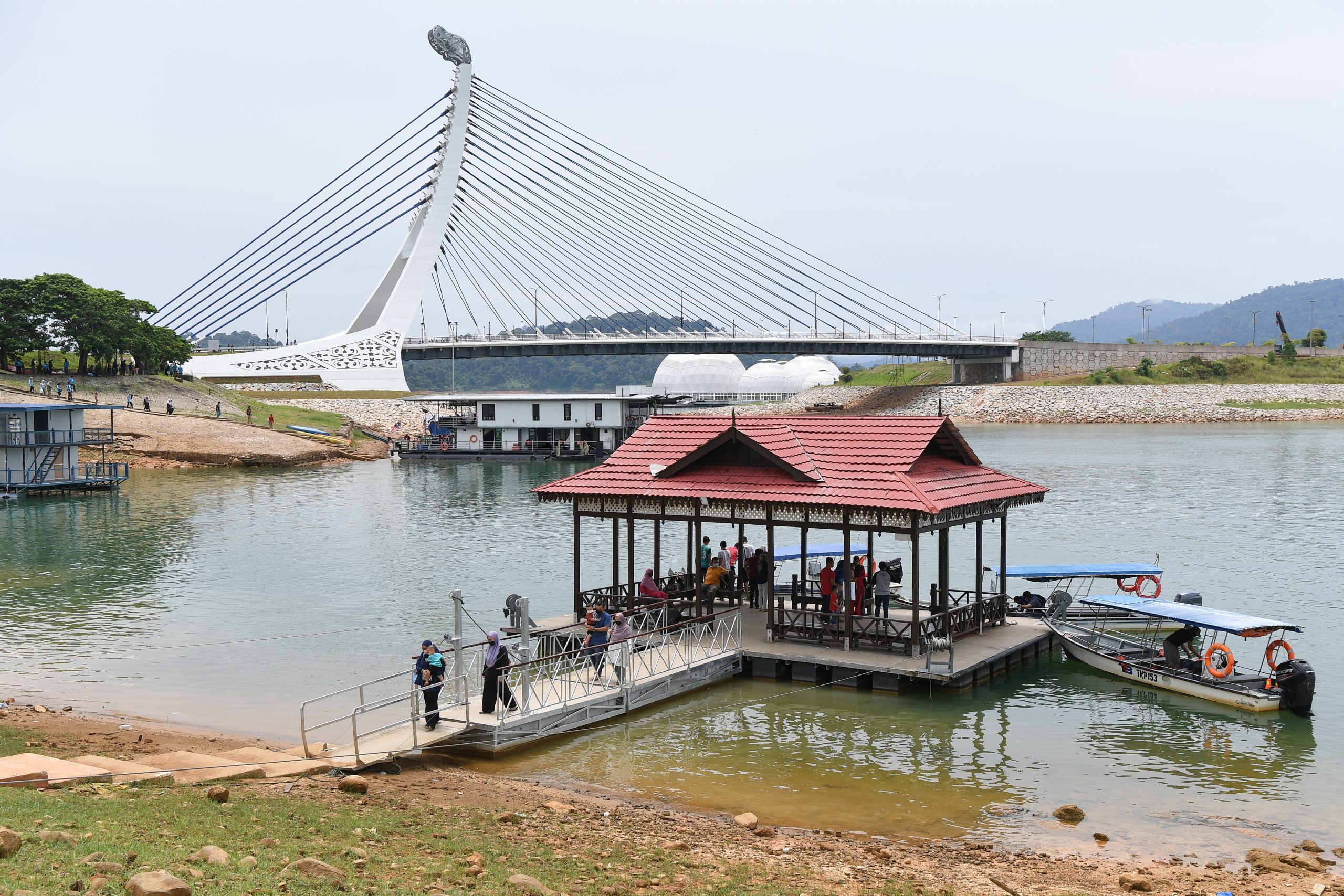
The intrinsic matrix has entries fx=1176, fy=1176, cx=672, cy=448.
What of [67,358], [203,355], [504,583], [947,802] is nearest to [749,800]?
[947,802]

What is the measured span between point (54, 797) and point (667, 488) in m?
12.0

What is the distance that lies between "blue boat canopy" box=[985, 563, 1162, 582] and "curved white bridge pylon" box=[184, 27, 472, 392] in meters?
82.0

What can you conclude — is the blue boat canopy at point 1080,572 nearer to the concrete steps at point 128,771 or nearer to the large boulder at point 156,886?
the concrete steps at point 128,771

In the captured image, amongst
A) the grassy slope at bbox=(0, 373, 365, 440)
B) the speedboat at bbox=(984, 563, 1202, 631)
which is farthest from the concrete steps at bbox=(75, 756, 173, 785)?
the grassy slope at bbox=(0, 373, 365, 440)

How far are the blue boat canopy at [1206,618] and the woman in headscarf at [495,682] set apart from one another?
1091 cm

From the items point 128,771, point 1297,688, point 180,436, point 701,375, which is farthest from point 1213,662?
point 701,375

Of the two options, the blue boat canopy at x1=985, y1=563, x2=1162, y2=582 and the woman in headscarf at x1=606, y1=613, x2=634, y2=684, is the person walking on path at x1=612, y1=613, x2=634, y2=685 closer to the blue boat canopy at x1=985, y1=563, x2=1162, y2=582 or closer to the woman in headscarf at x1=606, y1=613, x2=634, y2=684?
the woman in headscarf at x1=606, y1=613, x2=634, y2=684

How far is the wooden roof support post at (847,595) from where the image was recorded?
19859mm

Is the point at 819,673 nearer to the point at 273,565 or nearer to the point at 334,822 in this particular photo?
the point at 334,822

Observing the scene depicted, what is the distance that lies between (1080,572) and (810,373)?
120 meters

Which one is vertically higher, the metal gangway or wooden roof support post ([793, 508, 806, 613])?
wooden roof support post ([793, 508, 806, 613])

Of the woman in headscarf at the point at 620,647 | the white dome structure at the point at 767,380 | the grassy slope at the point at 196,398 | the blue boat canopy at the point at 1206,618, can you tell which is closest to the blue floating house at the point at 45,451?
the grassy slope at the point at 196,398

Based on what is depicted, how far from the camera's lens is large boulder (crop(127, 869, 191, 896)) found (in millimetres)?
8250

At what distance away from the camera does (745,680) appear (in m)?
20.7
